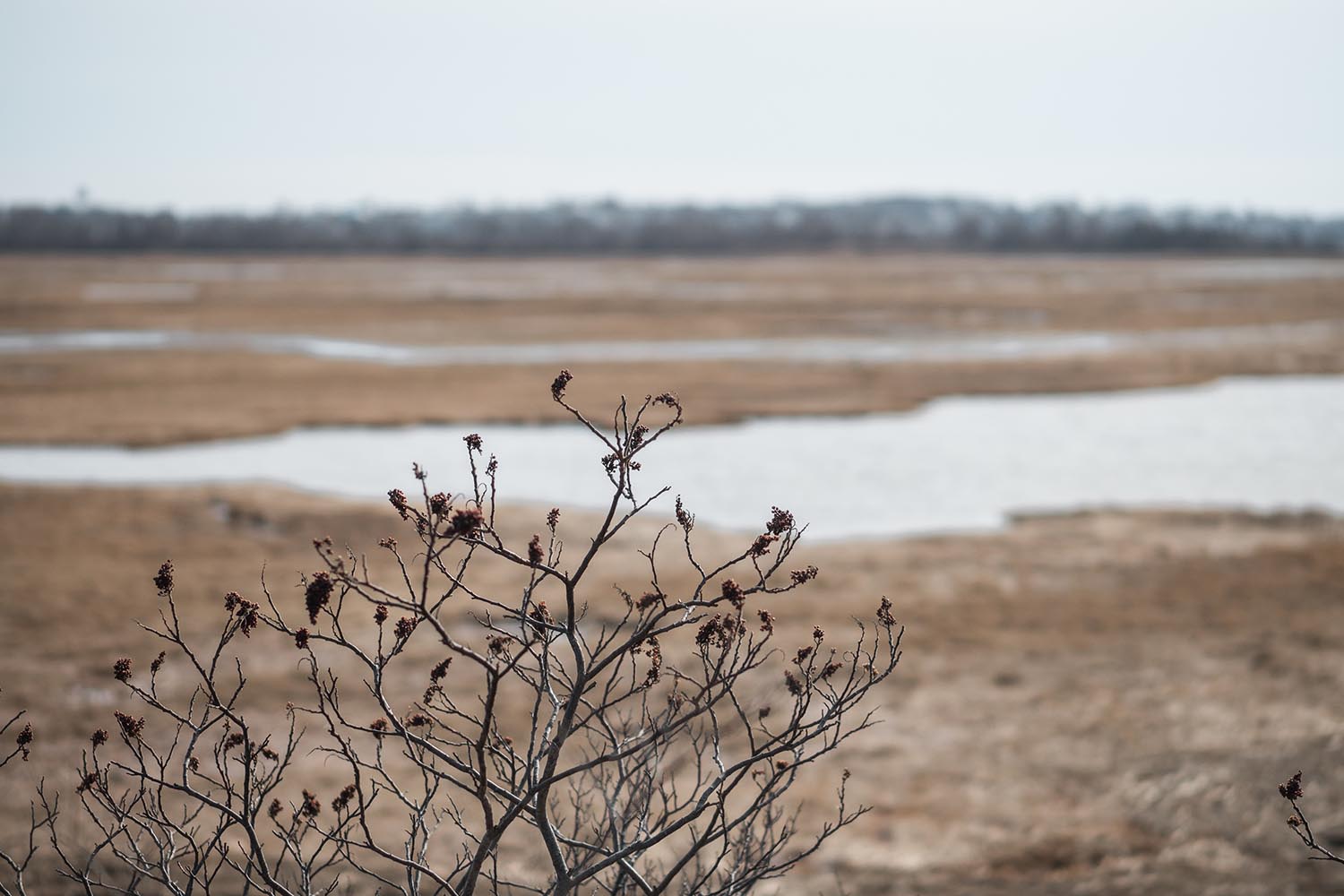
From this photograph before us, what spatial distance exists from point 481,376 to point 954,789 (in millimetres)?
29485

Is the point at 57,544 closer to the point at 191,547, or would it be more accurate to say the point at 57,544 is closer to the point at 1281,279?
the point at 191,547

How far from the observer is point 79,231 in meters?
A: 145

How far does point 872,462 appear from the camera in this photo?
86.0 feet

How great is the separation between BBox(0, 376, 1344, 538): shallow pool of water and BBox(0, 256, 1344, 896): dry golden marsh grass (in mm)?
1482

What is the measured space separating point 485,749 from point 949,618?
42.4 ft

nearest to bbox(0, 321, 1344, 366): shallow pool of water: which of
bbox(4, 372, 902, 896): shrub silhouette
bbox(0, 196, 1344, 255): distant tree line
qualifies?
bbox(4, 372, 902, 896): shrub silhouette

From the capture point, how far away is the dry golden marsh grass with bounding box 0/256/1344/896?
34.7ft

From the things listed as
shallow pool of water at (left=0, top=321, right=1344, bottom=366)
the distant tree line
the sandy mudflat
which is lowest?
the sandy mudflat

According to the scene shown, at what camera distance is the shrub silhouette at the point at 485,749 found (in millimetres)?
3922

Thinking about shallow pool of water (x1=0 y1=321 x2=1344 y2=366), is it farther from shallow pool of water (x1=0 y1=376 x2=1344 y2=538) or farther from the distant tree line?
the distant tree line

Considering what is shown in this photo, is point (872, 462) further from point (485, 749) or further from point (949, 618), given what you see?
point (485, 749)

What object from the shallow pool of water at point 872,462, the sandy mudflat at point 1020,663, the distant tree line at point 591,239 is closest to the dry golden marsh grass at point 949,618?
the sandy mudflat at point 1020,663

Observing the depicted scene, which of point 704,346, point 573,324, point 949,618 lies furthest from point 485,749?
point 573,324

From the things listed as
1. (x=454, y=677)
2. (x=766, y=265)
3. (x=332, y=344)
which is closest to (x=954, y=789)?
(x=454, y=677)
